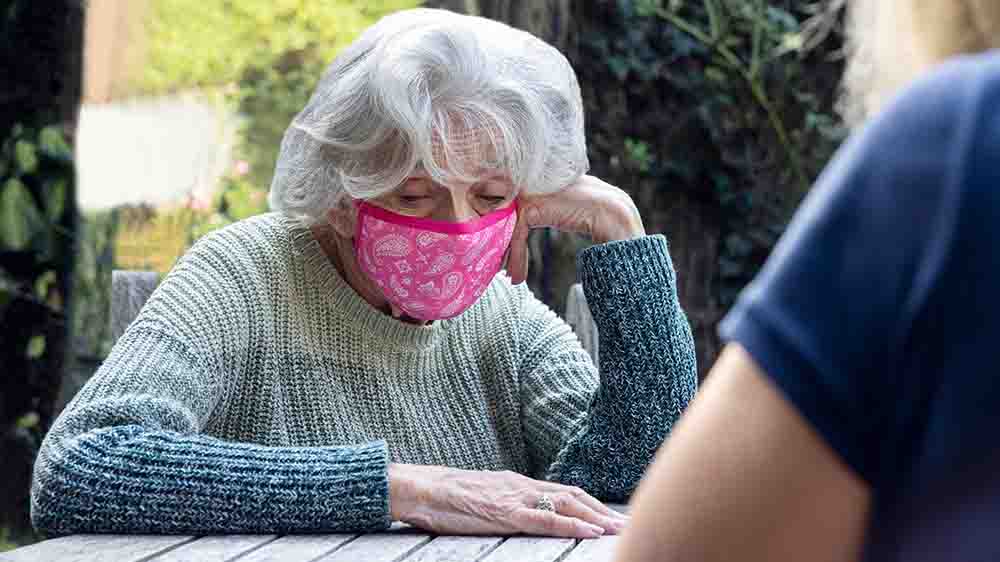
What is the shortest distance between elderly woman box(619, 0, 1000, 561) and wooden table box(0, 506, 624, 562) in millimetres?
995

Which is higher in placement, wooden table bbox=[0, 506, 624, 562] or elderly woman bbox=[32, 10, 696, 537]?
elderly woman bbox=[32, 10, 696, 537]

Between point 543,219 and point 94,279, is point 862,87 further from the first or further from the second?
point 94,279

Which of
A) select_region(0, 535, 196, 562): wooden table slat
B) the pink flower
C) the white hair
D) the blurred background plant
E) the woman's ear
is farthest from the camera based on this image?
the blurred background plant

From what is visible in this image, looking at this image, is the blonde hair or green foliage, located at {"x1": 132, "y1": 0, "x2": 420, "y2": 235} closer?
the blonde hair

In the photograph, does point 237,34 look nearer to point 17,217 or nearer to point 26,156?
point 26,156

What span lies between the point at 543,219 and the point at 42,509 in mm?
963

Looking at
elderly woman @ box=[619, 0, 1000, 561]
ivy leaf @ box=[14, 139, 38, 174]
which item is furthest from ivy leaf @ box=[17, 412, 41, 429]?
elderly woman @ box=[619, 0, 1000, 561]

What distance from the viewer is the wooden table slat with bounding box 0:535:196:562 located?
1.61 metres

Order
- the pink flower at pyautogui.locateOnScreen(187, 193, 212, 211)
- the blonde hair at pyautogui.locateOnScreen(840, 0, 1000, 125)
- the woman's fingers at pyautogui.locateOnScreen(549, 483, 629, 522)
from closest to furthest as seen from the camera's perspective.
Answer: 1. the blonde hair at pyautogui.locateOnScreen(840, 0, 1000, 125)
2. the woman's fingers at pyautogui.locateOnScreen(549, 483, 629, 522)
3. the pink flower at pyautogui.locateOnScreen(187, 193, 212, 211)

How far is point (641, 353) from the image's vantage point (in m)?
2.17

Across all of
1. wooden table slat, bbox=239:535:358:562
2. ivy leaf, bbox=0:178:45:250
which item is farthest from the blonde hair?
ivy leaf, bbox=0:178:45:250

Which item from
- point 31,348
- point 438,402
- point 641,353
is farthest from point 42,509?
point 31,348

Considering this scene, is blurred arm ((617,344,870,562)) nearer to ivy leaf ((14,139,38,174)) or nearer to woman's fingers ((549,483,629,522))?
woman's fingers ((549,483,629,522))

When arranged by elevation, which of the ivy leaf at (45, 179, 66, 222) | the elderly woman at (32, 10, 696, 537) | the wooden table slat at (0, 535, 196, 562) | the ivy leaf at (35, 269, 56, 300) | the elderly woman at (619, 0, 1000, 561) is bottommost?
the ivy leaf at (35, 269, 56, 300)
